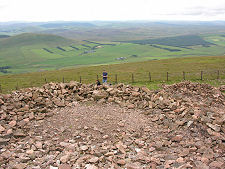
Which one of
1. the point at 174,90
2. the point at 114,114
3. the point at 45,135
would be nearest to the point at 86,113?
the point at 114,114

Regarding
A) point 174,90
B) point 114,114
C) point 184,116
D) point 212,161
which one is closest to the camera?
point 212,161

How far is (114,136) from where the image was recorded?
13906 millimetres

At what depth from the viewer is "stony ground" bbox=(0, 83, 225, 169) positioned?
11.2m

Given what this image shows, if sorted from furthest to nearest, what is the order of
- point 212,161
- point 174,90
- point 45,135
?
point 174,90 → point 45,135 → point 212,161

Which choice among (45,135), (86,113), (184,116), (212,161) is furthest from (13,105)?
(212,161)

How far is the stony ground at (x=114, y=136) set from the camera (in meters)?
11.2

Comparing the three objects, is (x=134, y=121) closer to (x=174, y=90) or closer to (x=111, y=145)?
(x=111, y=145)

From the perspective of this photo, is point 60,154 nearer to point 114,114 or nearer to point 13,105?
point 114,114

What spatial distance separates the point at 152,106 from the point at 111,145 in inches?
244

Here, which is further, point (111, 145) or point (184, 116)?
point (184, 116)

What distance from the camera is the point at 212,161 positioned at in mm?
11000

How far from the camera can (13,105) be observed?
17125 millimetres

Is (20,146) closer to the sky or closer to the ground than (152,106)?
closer to the ground

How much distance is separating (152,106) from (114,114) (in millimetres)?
3420
